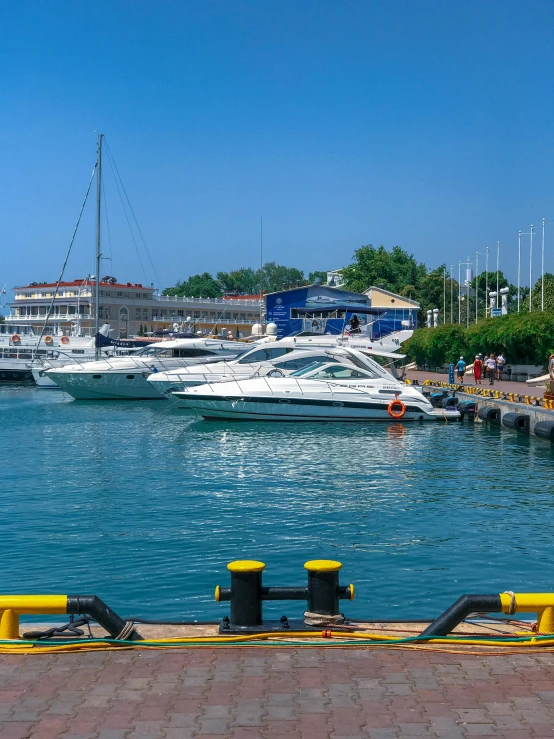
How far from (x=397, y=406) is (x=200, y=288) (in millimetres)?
126957

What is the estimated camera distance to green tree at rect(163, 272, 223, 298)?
153 meters

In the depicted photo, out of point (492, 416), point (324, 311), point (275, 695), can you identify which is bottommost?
point (275, 695)

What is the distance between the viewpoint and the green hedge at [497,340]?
134ft

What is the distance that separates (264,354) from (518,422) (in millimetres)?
11786

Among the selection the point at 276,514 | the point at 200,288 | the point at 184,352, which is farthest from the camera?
the point at 200,288

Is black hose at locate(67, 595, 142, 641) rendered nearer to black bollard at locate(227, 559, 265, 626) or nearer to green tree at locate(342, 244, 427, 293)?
black bollard at locate(227, 559, 265, 626)

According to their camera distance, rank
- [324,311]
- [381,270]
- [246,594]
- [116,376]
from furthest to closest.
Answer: [381,270], [324,311], [116,376], [246,594]

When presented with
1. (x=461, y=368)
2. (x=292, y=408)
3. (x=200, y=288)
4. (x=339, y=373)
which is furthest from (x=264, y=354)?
(x=200, y=288)

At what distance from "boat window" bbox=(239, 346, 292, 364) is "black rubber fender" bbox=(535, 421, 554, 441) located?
12.4 meters

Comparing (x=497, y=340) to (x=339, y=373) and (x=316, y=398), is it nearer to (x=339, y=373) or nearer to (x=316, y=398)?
(x=339, y=373)

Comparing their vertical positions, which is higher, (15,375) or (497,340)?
(497,340)

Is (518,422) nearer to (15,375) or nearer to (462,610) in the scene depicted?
(462,610)

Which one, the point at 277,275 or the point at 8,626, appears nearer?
the point at 8,626

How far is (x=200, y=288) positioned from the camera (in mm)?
154250
